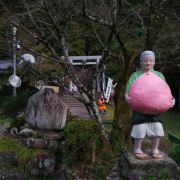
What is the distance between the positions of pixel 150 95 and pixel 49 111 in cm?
465

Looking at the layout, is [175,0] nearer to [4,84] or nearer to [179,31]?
[179,31]

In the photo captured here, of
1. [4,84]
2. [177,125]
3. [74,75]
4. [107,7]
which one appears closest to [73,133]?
[74,75]

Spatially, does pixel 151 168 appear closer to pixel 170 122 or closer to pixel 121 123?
pixel 121 123

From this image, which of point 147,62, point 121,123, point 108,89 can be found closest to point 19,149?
point 121,123

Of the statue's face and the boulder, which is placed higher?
the statue's face

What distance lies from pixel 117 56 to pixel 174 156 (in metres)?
2.53

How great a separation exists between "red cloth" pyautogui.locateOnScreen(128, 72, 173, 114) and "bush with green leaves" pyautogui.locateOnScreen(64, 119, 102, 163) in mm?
2335

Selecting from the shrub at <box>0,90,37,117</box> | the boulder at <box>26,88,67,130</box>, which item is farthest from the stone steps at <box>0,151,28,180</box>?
the shrub at <box>0,90,37,117</box>

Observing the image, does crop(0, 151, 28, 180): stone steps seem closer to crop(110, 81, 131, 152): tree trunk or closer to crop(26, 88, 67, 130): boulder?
crop(26, 88, 67, 130): boulder

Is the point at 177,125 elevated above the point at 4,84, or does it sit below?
below

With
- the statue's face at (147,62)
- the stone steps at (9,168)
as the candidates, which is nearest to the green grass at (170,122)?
the stone steps at (9,168)

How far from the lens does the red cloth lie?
5.55m

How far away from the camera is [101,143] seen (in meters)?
8.34

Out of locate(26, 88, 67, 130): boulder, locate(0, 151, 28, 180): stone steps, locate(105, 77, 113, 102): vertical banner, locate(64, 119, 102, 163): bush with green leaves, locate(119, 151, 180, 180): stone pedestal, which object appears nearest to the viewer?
locate(119, 151, 180, 180): stone pedestal
